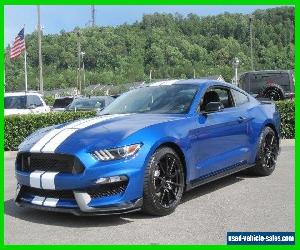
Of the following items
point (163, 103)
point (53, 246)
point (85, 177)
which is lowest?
point (53, 246)

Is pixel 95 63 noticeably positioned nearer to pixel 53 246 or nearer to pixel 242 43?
pixel 242 43

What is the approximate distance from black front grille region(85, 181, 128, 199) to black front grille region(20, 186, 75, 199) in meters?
0.23

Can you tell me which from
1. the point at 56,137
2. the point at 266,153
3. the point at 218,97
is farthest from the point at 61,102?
the point at 56,137

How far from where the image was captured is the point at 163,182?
5426 millimetres

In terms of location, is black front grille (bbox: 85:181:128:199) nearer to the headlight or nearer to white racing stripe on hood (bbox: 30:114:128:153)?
the headlight

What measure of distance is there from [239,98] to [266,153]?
0.99 meters

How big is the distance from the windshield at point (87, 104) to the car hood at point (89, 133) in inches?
457

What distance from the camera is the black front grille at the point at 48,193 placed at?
5.09 m

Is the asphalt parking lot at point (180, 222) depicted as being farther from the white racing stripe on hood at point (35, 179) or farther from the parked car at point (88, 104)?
the parked car at point (88, 104)

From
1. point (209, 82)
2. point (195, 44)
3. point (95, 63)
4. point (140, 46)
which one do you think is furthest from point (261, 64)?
point (209, 82)

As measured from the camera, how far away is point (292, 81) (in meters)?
17.5

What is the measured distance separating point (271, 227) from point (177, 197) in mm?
1138

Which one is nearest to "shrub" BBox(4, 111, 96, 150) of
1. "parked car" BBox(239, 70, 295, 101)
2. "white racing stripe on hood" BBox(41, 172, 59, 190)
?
"white racing stripe on hood" BBox(41, 172, 59, 190)

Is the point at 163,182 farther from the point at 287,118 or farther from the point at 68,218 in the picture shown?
the point at 287,118
